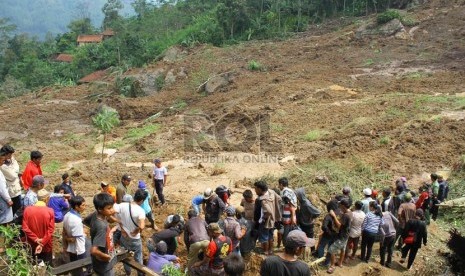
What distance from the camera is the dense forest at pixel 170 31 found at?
3584cm

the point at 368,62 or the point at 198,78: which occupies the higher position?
the point at 368,62

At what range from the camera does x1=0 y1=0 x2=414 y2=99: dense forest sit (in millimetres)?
35844

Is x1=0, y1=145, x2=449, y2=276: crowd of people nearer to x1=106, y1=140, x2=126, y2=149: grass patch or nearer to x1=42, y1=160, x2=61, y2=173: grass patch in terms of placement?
x1=42, y1=160, x2=61, y2=173: grass patch

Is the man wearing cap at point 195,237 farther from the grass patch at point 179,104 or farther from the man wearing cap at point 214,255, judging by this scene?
the grass patch at point 179,104

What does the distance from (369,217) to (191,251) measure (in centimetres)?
301

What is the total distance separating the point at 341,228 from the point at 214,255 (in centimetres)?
251

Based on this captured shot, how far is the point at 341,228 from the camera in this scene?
6.93 m

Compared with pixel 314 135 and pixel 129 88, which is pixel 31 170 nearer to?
pixel 314 135

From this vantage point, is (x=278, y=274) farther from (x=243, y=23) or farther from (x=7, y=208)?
(x=243, y=23)

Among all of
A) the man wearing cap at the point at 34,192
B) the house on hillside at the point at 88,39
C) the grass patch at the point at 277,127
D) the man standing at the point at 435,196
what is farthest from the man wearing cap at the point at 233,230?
the house on hillside at the point at 88,39

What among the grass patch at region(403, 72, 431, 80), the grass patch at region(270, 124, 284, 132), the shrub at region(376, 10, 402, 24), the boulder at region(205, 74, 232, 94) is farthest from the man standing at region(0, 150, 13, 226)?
the shrub at region(376, 10, 402, 24)

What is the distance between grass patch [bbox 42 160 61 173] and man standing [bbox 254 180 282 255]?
9998 mm

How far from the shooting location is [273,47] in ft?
97.5

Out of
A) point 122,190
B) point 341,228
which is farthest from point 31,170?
point 341,228
